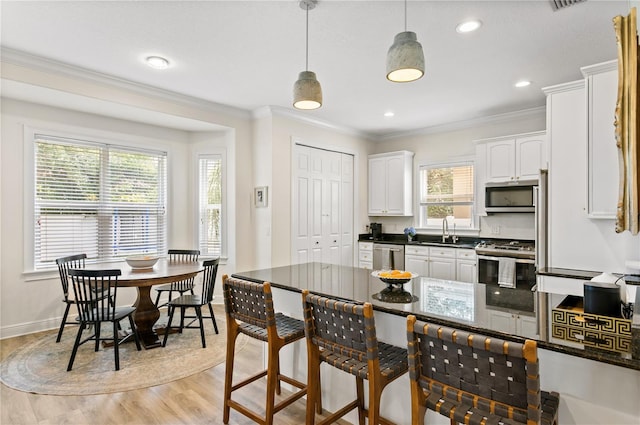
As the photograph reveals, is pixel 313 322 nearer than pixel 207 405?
Yes

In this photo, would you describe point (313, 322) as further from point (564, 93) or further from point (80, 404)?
point (564, 93)

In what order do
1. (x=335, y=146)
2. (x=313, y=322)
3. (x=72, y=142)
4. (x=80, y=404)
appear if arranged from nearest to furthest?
(x=313, y=322) → (x=80, y=404) → (x=72, y=142) → (x=335, y=146)

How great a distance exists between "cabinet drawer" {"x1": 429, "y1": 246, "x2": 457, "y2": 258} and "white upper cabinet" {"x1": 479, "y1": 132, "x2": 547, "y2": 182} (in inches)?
44.3

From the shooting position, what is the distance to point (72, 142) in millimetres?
4281

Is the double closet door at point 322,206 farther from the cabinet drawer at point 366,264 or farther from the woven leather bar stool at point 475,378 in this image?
the woven leather bar stool at point 475,378

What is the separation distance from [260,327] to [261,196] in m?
3.05

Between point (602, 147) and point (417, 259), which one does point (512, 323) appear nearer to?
point (602, 147)

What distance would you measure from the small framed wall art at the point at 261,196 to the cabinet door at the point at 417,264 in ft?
7.87

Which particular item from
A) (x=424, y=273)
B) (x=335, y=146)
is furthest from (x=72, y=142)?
(x=424, y=273)

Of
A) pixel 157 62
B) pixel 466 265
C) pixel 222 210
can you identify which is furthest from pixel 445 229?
pixel 157 62

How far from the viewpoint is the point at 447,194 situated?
18.9 feet

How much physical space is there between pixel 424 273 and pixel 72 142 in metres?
5.06

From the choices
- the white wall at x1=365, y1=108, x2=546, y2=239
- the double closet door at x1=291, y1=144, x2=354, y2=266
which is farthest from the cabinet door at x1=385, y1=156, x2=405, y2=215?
the double closet door at x1=291, y1=144, x2=354, y2=266

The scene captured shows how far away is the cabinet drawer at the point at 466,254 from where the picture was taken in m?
4.84
